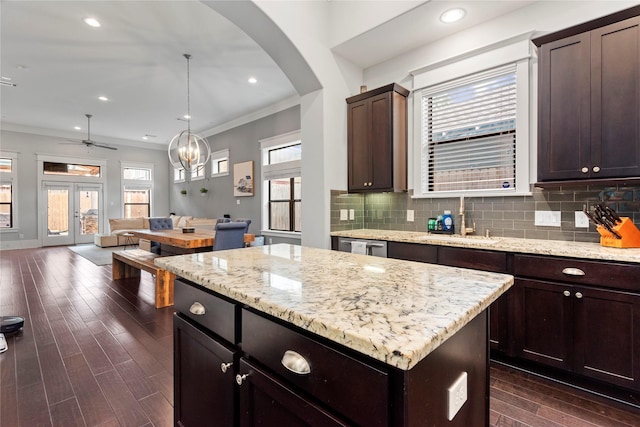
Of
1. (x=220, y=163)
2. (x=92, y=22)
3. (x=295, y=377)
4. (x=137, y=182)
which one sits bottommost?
(x=295, y=377)

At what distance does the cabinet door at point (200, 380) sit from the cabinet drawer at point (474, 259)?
76.2 inches

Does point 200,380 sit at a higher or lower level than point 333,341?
lower

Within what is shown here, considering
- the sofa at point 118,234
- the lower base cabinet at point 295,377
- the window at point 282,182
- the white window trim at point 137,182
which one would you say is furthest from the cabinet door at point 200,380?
the white window trim at point 137,182

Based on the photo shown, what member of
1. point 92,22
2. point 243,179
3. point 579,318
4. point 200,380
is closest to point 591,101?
point 579,318

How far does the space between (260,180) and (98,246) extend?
5211mm

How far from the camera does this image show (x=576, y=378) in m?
1.97

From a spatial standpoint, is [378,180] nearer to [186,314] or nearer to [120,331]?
[186,314]

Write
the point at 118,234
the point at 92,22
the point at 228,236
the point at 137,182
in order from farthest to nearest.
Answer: the point at 137,182, the point at 118,234, the point at 228,236, the point at 92,22

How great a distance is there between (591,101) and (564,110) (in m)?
0.15

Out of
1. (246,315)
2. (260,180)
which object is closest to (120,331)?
(246,315)

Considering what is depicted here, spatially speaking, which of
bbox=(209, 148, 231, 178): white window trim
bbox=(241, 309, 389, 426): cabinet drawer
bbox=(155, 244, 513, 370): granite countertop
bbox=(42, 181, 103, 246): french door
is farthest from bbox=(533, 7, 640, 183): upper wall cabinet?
bbox=(42, 181, 103, 246): french door

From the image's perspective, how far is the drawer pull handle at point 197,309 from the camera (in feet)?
3.81

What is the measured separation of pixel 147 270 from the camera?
3.96m

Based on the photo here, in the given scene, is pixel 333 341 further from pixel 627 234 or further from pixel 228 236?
pixel 228 236
